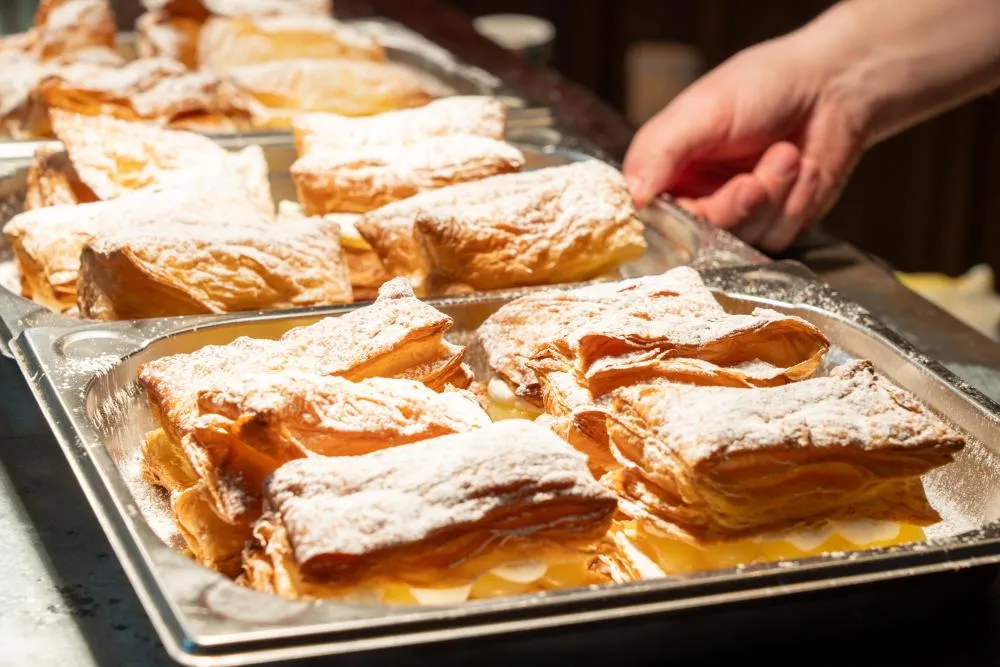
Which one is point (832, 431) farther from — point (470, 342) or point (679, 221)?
point (679, 221)

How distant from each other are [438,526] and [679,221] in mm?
1231

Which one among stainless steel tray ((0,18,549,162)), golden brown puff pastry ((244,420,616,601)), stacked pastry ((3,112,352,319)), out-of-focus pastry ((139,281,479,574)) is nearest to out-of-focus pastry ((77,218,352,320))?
stacked pastry ((3,112,352,319))

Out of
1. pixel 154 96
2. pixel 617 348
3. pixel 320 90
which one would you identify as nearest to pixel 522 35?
pixel 320 90

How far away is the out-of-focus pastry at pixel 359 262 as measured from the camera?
1.95 meters

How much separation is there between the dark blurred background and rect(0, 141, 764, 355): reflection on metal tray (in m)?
2.62

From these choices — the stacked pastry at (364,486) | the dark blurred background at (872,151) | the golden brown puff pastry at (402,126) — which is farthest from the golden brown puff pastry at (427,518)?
the dark blurred background at (872,151)

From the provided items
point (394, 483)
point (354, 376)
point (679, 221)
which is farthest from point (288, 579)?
point (679, 221)

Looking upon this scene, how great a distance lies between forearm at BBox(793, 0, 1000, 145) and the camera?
94.7 inches

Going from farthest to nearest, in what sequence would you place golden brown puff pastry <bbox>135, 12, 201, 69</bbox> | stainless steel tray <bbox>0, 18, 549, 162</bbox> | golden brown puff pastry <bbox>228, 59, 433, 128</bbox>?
1. golden brown puff pastry <bbox>135, 12, 201, 69</bbox>
2. stainless steel tray <bbox>0, 18, 549, 162</bbox>
3. golden brown puff pastry <bbox>228, 59, 433, 128</bbox>

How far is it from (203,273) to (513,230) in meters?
0.43

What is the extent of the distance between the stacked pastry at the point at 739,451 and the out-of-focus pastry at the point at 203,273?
527mm

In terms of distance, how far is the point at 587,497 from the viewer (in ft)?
3.37

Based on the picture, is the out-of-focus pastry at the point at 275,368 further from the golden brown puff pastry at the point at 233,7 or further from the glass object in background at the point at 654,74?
the glass object in background at the point at 654,74

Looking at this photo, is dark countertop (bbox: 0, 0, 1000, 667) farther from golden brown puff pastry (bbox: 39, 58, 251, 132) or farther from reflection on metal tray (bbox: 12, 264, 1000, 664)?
golden brown puff pastry (bbox: 39, 58, 251, 132)
